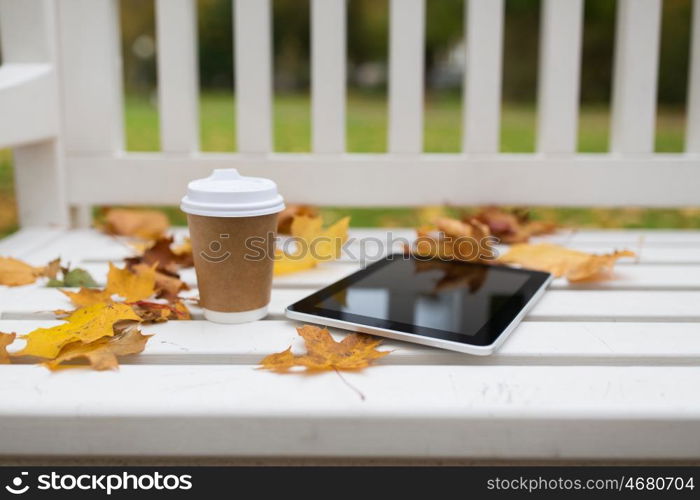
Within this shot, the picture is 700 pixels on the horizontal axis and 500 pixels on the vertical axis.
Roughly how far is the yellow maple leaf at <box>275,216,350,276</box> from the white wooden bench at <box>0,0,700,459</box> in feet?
0.11

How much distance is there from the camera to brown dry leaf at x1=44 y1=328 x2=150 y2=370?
705mm

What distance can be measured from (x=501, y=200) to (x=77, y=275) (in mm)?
878

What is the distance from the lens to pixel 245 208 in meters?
0.78

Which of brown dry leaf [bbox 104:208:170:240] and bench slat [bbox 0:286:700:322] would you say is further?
brown dry leaf [bbox 104:208:170:240]

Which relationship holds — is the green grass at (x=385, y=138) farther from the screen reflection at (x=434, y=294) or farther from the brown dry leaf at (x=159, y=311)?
the brown dry leaf at (x=159, y=311)

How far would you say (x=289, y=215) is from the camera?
1.37 m

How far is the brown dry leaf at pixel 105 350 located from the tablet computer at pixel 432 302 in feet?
0.59

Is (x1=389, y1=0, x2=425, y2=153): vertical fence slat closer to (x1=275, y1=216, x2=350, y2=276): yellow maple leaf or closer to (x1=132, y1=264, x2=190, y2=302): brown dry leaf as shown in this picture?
(x1=275, y1=216, x2=350, y2=276): yellow maple leaf

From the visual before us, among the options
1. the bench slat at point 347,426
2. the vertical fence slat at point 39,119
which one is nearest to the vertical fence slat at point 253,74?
the vertical fence slat at point 39,119

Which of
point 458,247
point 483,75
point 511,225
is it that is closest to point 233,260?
point 458,247

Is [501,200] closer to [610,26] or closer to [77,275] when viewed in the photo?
[77,275]

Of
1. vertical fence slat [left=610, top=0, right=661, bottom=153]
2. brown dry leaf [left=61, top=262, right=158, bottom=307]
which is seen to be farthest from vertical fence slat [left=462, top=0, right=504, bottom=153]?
brown dry leaf [left=61, top=262, right=158, bottom=307]

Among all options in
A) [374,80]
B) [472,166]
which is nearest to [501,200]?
[472,166]

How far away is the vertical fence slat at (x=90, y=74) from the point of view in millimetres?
1443
